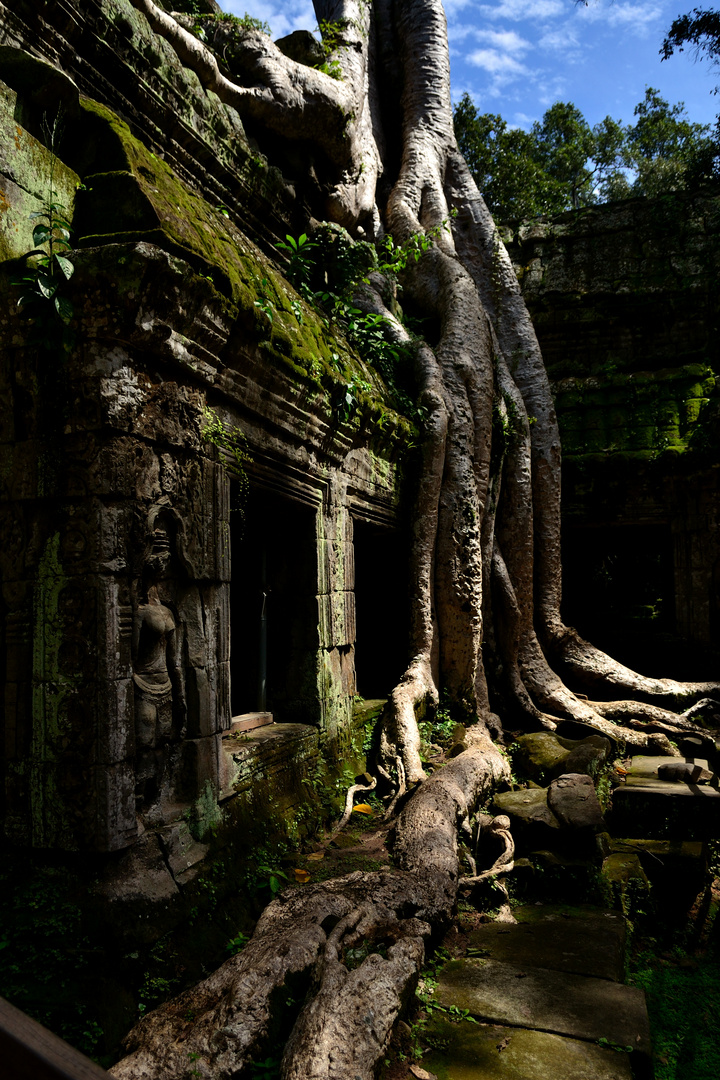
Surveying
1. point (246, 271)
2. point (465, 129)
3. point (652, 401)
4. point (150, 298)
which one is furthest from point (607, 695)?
point (465, 129)

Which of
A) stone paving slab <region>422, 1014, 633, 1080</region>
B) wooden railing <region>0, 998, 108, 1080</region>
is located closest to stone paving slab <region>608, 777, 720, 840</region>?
stone paving slab <region>422, 1014, 633, 1080</region>

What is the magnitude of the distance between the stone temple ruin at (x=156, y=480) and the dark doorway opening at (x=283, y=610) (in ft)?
0.05

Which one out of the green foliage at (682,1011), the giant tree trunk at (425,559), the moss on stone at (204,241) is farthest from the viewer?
the moss on stone at (204,241)

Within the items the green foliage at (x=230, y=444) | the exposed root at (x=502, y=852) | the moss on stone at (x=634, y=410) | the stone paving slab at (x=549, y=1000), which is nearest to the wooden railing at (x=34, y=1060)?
the stone paving slab at (x=549, y=1000)

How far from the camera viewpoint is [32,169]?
2.86m

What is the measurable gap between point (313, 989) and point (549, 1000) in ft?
3.33

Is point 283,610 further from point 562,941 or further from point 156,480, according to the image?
point 562,941

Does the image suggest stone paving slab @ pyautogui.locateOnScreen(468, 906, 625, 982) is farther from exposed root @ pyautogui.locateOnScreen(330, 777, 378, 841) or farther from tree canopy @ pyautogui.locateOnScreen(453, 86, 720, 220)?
tree canopy @ pyautogui.locateOnScreen(453, 86, 720, 220)

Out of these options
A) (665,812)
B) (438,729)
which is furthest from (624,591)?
(665,812)

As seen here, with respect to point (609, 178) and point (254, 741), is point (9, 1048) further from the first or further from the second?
point (609, 178)

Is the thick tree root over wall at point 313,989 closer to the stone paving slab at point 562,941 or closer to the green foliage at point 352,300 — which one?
the stone paving slab at point 562,941

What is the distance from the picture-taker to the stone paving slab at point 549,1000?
237 cm

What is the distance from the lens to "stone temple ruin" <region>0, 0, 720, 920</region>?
259 centimetres

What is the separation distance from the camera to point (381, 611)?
6.47 m
